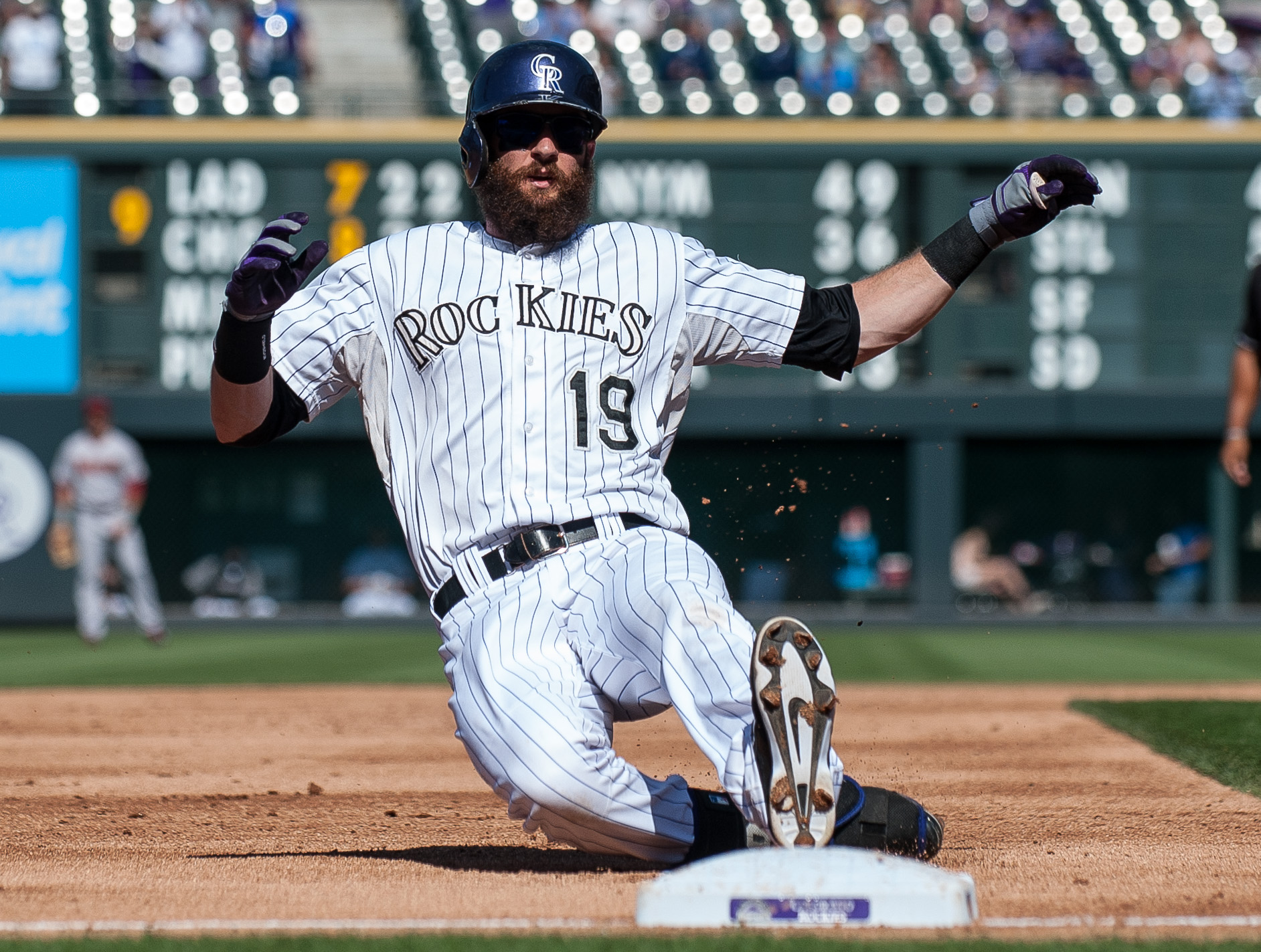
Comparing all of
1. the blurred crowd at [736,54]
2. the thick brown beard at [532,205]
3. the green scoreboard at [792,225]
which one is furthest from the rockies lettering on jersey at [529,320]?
the blurred crowd at [736,54]

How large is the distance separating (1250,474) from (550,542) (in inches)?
543

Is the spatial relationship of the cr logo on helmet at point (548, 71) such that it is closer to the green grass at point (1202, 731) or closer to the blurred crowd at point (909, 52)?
the green grass at point (1202, 731)

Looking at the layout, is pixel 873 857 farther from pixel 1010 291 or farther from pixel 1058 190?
pixel 1010 291

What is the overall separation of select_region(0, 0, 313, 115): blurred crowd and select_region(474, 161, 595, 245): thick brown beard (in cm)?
1198

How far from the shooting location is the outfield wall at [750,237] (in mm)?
13953

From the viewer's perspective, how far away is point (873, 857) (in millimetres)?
2598

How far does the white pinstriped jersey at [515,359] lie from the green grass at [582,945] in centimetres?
85

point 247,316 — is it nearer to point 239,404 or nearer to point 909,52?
point 239,404

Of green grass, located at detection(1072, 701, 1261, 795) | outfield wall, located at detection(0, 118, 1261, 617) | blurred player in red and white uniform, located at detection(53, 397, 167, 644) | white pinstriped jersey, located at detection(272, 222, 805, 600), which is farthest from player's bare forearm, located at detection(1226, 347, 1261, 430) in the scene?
outfield wall, located at detection(0, 118, 1261, 617)

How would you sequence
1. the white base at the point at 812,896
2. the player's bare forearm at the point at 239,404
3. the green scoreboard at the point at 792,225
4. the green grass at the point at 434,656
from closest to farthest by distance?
the white base at the point at 812,896, the player's bare forearm at the point at 239,404, the green grass at the point at 434,656, the green scoreboard at the point at 792,225

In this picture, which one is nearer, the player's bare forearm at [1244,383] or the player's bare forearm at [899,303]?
the player's bare forearm at [899,303]

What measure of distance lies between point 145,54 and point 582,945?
14.3 metres

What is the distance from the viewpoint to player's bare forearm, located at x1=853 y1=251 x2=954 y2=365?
10.6 ft

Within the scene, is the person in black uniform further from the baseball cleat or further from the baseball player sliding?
the baseball cleat
